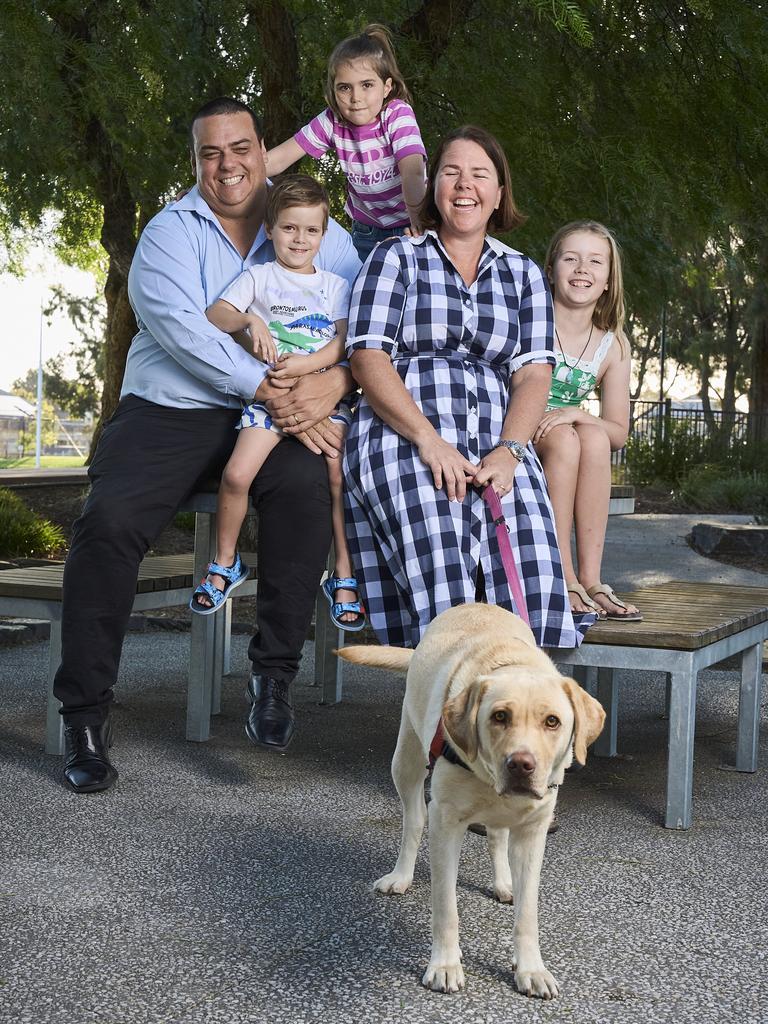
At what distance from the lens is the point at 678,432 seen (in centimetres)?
2114

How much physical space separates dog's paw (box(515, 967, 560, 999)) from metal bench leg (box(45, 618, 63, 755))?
232cm

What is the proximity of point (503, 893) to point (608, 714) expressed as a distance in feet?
5.95

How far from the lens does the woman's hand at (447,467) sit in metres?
3.79

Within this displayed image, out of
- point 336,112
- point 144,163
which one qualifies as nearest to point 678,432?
point 144,163

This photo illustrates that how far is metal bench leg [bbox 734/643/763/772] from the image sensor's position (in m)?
4.62

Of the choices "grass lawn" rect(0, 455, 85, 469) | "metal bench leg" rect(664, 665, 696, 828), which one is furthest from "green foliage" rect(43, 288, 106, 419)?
"metal bench leg" rect(664, 665, 696, 828)

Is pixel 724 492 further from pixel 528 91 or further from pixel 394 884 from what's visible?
pixel 394 884

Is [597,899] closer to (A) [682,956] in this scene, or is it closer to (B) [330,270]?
(A) [682,956]

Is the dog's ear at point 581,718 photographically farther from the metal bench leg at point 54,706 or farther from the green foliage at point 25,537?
the green foliage at point 25,537

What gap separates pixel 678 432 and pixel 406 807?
18.8m

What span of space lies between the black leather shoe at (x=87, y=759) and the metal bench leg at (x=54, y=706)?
0.39m

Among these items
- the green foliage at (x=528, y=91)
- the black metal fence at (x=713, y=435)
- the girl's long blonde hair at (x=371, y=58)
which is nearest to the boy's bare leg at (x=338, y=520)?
the girl's long blonde hair at (x=371, y=58)

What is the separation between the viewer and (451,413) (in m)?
3.98

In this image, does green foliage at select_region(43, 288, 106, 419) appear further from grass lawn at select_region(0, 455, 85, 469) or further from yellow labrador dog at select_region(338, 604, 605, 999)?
yellow labrador dog at select_region(338, 604, 605, 999)
